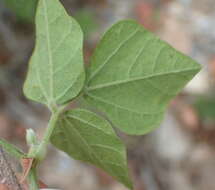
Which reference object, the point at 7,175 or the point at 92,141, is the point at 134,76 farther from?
the point at 7,175

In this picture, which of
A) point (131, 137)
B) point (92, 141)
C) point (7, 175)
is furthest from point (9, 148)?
point (131, 137)

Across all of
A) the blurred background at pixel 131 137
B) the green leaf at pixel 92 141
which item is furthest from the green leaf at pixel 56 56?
the blurred background at pixel 131 137

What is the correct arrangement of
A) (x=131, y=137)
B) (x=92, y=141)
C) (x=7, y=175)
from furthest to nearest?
1. (x=131, y=137)
2. (x=92, y=141)
3. (x=7, y=175)

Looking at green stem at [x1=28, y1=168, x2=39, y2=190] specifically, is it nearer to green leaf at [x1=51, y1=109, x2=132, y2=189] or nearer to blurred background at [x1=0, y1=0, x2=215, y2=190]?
green leaf at [x1=51, y1=109, x2=132, y2=189]

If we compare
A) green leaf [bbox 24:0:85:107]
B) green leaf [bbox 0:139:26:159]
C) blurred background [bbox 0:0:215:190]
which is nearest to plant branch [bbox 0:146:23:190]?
green leaf [bbox 0:139:26:159]

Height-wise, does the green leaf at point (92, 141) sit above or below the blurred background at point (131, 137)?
above

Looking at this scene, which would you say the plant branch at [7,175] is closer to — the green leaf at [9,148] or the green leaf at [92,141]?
the green leaf at [9,148]

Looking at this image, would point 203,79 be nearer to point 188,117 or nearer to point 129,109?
point 188,117
